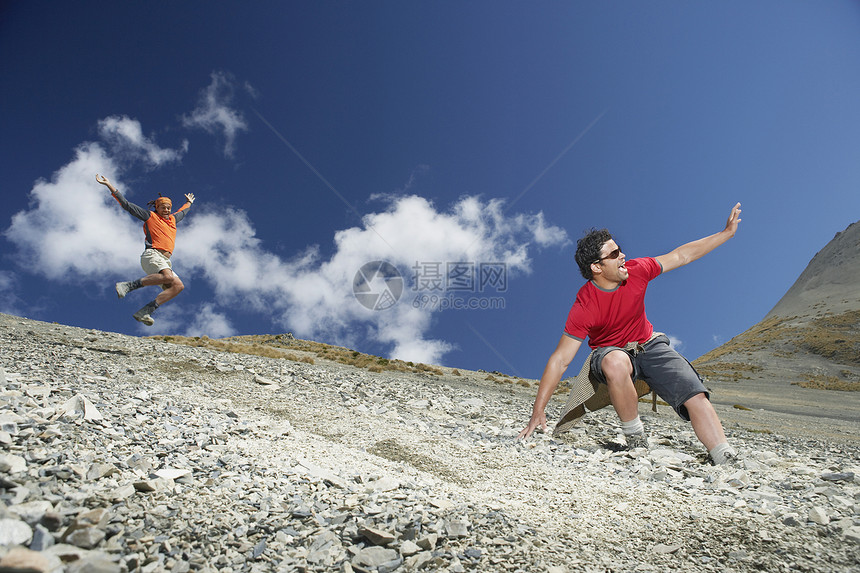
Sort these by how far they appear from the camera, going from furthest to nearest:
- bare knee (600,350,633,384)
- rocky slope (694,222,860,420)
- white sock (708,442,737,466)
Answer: rocky slope (694,222,860,420) → bare knee (600,350,633,384) → white sock (708,442,737,466)

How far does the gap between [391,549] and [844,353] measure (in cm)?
5708

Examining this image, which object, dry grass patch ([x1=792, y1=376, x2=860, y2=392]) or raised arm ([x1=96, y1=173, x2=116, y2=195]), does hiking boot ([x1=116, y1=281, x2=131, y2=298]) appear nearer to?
raised arm ([x1=96, y1=173, x2=116, y2=195])

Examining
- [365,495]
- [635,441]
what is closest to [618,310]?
[635,441]

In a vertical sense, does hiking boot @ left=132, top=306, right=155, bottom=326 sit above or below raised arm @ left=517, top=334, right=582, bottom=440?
above

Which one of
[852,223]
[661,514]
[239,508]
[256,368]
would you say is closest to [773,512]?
[661,514]

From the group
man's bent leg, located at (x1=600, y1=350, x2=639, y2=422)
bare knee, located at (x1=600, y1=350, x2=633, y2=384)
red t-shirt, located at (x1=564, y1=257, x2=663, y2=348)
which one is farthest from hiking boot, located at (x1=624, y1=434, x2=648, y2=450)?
red t-shirt, located at (x1=564, y1=257, x2=663, y2=348)

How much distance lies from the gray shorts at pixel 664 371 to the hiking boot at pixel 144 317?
736cm

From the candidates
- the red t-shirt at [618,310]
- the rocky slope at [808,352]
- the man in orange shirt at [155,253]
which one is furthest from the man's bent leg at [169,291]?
the rocky slope at [808,352]

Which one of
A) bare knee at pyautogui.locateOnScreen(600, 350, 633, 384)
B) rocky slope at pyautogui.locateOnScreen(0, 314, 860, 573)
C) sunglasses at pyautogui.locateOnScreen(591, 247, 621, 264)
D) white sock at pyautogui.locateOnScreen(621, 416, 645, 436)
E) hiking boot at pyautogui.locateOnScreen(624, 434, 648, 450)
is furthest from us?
hiking boot at pyautogui.locateOnScreen(624, 434, 648, 450)

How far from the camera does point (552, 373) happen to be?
18.2ft

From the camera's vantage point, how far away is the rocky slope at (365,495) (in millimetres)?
2916

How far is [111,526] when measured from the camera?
9.75ft

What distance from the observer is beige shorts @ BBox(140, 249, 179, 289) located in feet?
25.6

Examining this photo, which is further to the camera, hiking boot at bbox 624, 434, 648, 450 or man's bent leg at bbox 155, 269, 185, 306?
man's bent leg at bbox 155, 269, 185, 306
